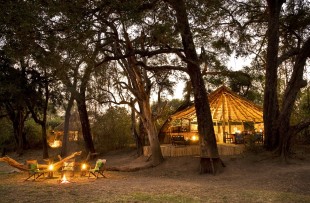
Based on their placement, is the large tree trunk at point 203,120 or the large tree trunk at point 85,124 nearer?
the large tree trunk at point 203,120

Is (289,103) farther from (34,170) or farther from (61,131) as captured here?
(61,131)

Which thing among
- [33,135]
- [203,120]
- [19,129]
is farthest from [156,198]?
[33,135]

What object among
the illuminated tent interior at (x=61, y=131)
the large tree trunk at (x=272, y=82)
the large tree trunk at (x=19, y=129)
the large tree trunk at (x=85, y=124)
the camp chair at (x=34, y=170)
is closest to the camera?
the camp chair at (x=34, y=170)

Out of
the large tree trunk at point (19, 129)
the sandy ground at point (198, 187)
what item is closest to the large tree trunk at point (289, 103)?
the sandy ground at point (198, 187)

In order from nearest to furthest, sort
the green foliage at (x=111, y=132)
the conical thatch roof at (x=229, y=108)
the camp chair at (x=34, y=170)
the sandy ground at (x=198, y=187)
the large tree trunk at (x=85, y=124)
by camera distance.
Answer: the sandy ground at (x=198, y=187) → the camp chair at (x=34, y=170) → the conical thatch roof at (x=229, y=108) → the large tree trunk at (x=85, y=124) → the green foliage at (x=111, y=132)

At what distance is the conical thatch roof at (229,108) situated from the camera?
47.2 ft

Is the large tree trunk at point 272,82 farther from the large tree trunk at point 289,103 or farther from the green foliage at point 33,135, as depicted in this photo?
the green foliage at point 33,135

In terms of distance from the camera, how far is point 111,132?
18.9 m

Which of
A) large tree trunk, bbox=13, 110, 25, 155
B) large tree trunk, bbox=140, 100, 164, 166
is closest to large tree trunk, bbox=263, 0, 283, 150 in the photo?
large tree trunk, bbox=140, 100, 164, 166

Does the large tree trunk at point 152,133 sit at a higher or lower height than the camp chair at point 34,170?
higher

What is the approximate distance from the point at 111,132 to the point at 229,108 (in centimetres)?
729

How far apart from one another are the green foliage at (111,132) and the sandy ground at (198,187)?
7.09 metres

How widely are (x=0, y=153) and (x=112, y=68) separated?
12059 mm

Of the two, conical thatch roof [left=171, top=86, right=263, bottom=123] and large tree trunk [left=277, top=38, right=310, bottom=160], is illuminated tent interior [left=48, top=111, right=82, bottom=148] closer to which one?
conical thatch roof [left=171, top=86, right=263, bottom=123]
